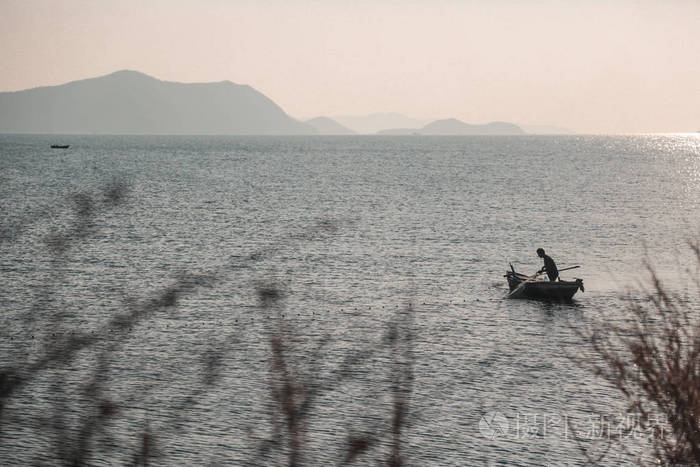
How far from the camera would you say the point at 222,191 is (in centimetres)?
12238

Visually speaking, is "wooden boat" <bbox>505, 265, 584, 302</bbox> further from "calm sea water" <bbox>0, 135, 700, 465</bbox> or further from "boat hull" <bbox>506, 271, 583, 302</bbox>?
"calm sea water" <bbox>0, 135, 700, 465</bbox>

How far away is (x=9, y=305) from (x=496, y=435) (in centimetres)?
2751

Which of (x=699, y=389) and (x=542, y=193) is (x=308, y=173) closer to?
(x=542, y=193)

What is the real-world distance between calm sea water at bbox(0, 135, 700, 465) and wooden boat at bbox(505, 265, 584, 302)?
103 cm

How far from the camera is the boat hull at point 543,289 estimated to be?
45594 mm

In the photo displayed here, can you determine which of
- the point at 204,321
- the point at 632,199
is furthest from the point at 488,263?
the point at 632,199

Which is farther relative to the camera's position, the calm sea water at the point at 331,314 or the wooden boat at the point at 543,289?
the wooden boat at the point at 543,289

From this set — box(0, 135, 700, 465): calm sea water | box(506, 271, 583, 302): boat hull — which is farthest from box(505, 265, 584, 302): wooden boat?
box(0, 135, 700, 465): calm sea water

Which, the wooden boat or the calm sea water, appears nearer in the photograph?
the calm sea water

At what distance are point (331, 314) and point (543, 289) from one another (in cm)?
1390

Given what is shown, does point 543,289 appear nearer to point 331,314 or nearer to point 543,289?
point 543,289

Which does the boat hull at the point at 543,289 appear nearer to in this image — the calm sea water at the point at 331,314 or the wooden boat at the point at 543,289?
the wooden boat at the point at 543,289

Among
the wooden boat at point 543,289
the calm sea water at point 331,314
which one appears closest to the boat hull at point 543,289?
the wooden boat at point 543,289

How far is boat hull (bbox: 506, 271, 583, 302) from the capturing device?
45594 millimetres
